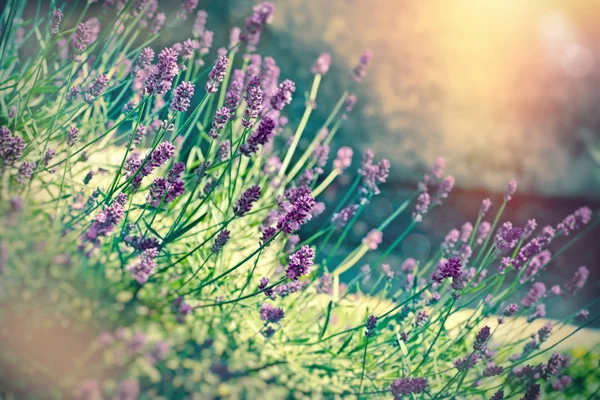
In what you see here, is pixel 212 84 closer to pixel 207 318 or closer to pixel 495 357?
pixel 207 318

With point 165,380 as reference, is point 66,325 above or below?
above

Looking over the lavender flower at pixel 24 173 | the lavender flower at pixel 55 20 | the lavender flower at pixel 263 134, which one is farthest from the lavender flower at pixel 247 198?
the lavender flower at pixel 55 20

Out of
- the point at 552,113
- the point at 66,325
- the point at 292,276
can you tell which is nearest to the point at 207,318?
the point at 66,325

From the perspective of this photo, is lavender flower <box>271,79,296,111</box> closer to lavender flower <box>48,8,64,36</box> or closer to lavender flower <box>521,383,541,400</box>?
lavender flower <box>48,8,64,36</box>

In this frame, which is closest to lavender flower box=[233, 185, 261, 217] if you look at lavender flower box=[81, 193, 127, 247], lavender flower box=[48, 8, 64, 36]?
lavender flower box=[81, 193, 127, 247]

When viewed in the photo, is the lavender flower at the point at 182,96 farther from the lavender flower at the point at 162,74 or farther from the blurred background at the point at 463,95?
the blurred background at the point at 463,95

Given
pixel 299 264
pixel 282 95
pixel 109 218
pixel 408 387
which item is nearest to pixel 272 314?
pixel 299 264

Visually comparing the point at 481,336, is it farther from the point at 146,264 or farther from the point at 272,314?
the point at 146,264
